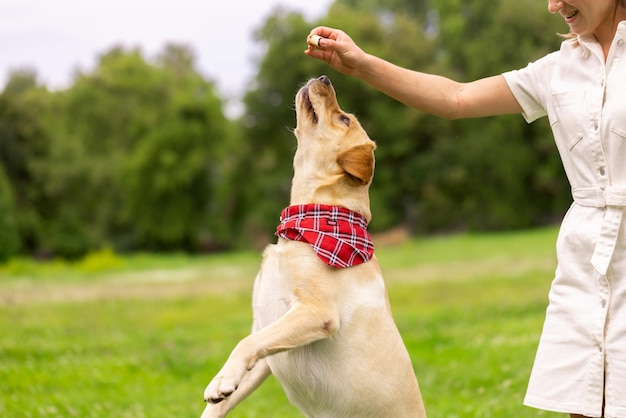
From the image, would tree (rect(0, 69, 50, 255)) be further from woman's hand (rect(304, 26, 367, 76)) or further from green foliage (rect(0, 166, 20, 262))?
woman's hand (rect(304, 26, 367, 76))

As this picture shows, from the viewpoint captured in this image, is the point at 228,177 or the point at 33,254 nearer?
the point at 33,254

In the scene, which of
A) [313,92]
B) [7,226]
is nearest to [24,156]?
[7,226]

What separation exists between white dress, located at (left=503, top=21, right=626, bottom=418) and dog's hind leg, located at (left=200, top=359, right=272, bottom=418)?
1.29m

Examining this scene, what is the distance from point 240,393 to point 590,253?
1788 millimetres

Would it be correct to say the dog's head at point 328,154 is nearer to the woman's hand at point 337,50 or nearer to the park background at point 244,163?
the woman's hand at point 337,50

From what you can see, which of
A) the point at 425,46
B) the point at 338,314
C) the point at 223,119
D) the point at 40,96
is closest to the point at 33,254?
the point at 40,96

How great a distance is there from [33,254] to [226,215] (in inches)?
432

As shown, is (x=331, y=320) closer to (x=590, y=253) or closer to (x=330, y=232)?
(x=330, y=232)

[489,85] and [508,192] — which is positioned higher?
[489,85]

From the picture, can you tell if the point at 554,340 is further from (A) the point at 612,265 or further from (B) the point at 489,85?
(B) the point at 489,85

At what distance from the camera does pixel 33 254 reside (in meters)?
40.7

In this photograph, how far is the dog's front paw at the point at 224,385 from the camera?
11.7 feet

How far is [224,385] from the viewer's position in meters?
3.56

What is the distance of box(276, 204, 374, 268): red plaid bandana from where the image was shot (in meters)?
3.91
